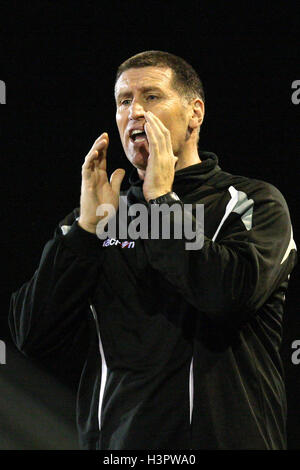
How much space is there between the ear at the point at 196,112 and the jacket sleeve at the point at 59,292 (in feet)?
1.45

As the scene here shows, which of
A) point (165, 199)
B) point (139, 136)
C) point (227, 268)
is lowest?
point (227, 268)

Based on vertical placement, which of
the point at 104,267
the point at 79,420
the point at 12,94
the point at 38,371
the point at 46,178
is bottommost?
the point at 38,371

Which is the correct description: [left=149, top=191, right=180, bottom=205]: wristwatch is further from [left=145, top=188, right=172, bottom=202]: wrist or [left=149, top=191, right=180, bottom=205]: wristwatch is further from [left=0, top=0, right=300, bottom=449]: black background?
[left=0, top=0, right=300, bottom=449]: black background

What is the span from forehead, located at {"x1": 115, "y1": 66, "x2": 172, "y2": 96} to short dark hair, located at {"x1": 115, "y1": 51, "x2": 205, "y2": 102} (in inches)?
0.6

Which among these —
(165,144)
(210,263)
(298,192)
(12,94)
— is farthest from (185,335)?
(12,94)

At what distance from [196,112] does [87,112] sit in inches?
35.6

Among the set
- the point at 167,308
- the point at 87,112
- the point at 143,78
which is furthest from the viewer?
the point at 87,112

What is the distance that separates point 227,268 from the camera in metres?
1.30

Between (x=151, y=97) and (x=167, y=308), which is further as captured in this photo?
(x=151, y=97)

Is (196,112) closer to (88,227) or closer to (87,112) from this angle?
(88,227)

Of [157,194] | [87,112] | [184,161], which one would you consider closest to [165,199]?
[157,194]

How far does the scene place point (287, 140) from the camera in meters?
2.39

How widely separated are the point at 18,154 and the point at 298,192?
105cm
